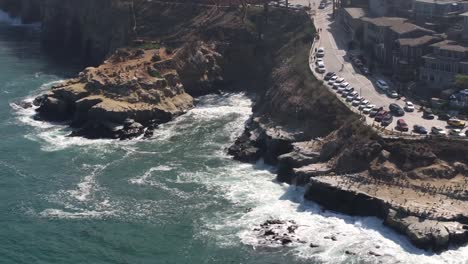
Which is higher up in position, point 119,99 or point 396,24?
point 396,24

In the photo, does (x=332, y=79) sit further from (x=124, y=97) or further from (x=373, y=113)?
(x=124, y=97)

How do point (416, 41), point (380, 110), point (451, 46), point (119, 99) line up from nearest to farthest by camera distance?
point (380, 110)
point (451, 46)
point (416, 41)
point (119, 99)

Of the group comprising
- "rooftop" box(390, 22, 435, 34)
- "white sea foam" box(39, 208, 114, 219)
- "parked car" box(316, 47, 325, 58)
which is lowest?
"white sea foam" box(39, 208, 114, 219)

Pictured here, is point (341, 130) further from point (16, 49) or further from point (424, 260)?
point (16, 49)

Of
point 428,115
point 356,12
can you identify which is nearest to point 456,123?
point 428,115

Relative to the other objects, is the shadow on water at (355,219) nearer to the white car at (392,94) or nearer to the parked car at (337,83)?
the parked car at (337,83)

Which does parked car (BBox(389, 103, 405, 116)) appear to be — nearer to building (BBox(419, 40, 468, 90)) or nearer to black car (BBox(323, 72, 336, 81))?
building (BBox(419, 40, 468, 90))

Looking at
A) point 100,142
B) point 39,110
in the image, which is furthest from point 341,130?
point 39,110

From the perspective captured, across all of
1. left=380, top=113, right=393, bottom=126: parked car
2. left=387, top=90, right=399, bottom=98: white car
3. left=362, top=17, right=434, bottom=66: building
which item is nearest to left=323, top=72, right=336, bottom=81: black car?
left=387, top=90, right=399, bottom=98: white car
